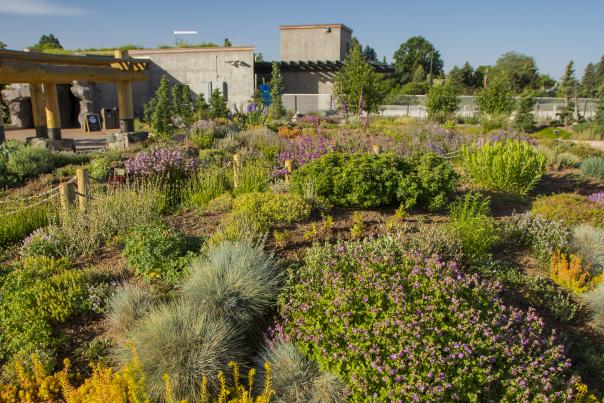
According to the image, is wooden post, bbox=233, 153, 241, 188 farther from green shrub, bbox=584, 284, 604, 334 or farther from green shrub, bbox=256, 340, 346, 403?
green shrub, bbox=584, 284, 604, 334

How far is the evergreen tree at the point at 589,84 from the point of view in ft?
133

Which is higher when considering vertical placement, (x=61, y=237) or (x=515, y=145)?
(x=515, y=145)

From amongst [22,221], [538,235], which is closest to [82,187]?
[22,221]

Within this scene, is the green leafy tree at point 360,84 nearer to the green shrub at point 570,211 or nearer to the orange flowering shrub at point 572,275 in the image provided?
the green shrub at point 570,211

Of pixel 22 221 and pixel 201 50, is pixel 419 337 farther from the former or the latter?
pixel 201 50

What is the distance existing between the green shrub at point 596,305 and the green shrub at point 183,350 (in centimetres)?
328

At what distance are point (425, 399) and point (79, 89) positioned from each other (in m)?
23.9

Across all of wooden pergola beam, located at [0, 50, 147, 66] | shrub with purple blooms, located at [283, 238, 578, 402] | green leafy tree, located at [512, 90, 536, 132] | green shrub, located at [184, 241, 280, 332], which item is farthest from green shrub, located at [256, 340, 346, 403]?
green leafy tree, located at [512, 90, 536, 132]

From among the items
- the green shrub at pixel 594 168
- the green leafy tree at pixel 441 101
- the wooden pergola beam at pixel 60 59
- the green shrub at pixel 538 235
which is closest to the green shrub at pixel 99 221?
the green shrub at pixel 538 235

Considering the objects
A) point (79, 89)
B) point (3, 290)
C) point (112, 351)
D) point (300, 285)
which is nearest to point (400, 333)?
point (300, 285)

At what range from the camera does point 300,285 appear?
4195 mm

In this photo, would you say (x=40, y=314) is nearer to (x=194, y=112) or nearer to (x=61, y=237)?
(x=61, y=237)

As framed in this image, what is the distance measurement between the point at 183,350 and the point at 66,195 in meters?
4.13

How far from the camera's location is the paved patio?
16250 mm
